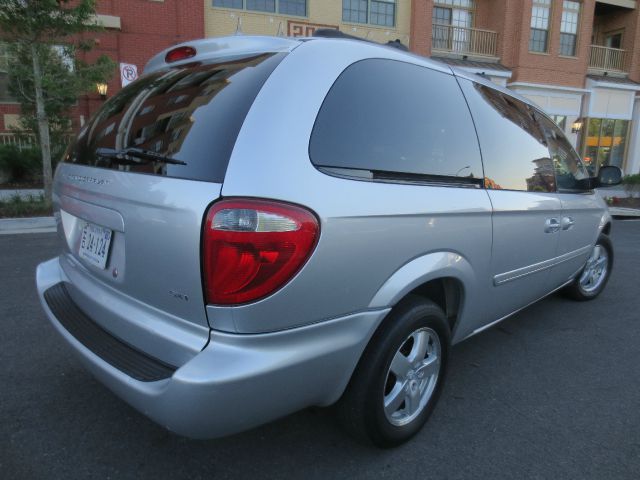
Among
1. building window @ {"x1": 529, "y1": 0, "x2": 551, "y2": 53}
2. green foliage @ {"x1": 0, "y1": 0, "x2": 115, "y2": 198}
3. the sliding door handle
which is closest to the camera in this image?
the sliding door handle

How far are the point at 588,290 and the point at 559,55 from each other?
16965 millimetres

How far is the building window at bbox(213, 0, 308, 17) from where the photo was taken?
14.3 metres

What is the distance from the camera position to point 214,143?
5.22 feet

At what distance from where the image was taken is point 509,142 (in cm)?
273

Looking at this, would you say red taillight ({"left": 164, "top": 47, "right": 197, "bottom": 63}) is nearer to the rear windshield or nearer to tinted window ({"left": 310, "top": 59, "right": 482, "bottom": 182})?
the rear windshield

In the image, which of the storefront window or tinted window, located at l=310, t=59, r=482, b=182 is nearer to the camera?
tinted window, located at l=310, t=59, r=482, b=182

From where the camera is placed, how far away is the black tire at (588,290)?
423 centimetres

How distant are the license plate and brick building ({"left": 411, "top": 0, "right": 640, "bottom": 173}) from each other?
16.2 m

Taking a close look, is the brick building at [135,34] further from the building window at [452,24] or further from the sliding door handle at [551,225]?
the sliding door handle at [551,225]

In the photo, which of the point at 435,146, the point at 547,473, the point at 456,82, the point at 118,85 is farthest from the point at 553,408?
the point at 118,85

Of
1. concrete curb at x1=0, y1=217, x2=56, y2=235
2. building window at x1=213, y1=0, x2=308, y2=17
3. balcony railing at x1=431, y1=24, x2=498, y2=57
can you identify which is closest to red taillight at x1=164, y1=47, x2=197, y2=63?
concrete curb at x1=0, y1=217, x2=56, y2=235

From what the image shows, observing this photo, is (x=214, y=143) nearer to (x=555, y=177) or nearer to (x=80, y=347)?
(x=80, y=347)

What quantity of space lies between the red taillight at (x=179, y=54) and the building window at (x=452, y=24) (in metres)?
16.4

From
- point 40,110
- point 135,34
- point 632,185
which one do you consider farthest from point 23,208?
point 632,185
